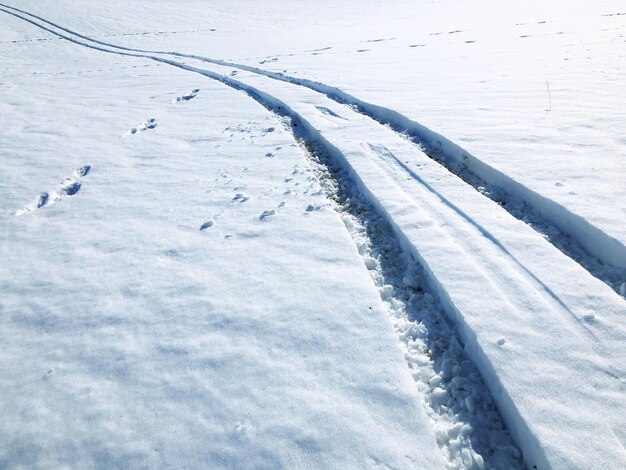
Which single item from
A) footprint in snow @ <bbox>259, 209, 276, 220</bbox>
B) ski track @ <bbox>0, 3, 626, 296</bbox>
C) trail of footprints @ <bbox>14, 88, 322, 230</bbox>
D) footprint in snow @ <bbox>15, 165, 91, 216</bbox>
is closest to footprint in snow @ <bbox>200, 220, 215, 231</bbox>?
trail of footprints @ <bbox>14, 88, 322, 230</bbox>

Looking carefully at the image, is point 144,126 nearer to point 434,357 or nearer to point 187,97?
point 187,97

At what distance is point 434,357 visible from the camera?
2.60 metres

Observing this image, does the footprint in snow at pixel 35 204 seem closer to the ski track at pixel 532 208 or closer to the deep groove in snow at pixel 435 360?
the deep groove in snow at pixel 435 360

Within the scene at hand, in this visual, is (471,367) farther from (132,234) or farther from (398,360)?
(132,234)

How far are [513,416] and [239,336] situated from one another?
5.55 ft

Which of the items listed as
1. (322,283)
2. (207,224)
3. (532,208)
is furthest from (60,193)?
(532,208)

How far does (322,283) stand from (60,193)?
142 inches

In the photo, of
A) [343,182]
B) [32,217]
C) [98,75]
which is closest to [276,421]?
[343,182]

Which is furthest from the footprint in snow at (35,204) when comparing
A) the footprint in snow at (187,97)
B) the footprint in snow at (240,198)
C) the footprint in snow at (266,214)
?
the footprint in snow at (187,97)

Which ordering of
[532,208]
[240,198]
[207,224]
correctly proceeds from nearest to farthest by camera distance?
[532,208], [207,224], [240,198]

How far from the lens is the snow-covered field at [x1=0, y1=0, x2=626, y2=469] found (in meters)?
2.12

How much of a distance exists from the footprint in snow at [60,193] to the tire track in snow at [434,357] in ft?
10.6

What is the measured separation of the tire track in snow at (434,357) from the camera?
6.92 feet

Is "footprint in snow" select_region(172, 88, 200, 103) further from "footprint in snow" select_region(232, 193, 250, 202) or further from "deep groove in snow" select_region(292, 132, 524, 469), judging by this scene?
"deep groove in snow" select_region(292, 132, 524, 469)
